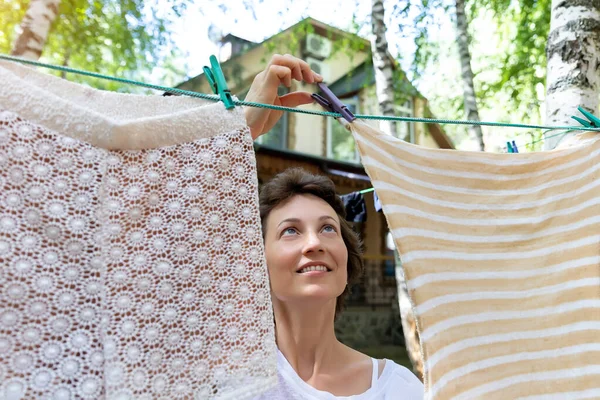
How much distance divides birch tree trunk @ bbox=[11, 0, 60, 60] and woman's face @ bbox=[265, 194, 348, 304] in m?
2.98

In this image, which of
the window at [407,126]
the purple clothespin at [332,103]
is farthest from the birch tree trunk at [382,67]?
the window at [407,126]

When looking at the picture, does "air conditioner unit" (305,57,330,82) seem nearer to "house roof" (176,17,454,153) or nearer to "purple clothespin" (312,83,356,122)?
"house roof" (176,17,454,153)

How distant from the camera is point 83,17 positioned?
6.69m

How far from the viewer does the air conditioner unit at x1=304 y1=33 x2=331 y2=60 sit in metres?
10.9

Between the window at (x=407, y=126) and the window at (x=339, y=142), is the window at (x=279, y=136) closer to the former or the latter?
the window at (x=339, y=142)

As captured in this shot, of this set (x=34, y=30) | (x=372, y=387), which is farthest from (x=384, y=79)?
(x=372, y=387)

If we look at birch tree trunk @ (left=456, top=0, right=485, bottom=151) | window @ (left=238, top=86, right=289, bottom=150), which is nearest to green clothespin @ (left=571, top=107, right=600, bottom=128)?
birch tree trunk @ (left=456, top=0, right=485, bottom=151)

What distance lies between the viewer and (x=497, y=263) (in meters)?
1.36

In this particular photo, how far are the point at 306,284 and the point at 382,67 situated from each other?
3.60m

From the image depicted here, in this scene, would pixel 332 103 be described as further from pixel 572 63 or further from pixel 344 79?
pixel 344 79

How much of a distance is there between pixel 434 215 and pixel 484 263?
0.66 ft

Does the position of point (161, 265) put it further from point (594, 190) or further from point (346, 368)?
point (594, 190)

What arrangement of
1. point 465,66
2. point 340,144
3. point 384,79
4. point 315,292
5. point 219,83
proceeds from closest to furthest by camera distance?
point 219,83 → point 315,292 → point 384,79 → point 465,66 → point 340,144

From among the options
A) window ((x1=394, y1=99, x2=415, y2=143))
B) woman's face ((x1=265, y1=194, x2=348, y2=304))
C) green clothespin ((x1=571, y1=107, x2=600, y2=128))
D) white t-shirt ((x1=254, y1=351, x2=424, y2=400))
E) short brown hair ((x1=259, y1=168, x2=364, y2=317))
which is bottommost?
white t-shirt ((x1=254, y1=351, x2=424, y2=400))
